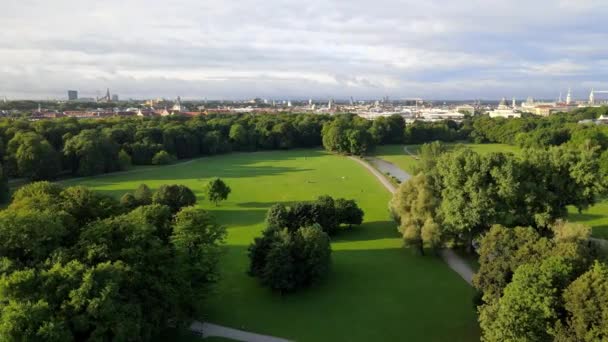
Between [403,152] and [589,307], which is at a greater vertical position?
[589,307]

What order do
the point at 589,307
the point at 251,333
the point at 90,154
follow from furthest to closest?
the point at 90,154 < the point at 251,333 < the point at 589,307

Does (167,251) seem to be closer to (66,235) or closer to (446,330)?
(66,235)

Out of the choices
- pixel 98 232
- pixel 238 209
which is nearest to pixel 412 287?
pixel 98 232

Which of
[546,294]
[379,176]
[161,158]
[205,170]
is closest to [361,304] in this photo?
[546,294]

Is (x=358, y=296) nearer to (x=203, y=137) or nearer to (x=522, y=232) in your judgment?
(x=522, y=232)

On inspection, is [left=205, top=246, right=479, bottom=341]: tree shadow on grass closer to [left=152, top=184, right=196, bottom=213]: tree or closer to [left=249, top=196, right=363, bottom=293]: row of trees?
[left=249, top=196, right=363, bottom=293]: row of trees

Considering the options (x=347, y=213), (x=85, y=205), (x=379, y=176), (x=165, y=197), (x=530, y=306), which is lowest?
(x=379, y=176)

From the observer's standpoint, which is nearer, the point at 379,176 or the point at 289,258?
the point at 289,258

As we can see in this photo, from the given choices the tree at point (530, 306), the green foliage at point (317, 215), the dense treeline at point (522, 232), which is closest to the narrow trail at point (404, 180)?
the dense treeline at point (522, 232)
